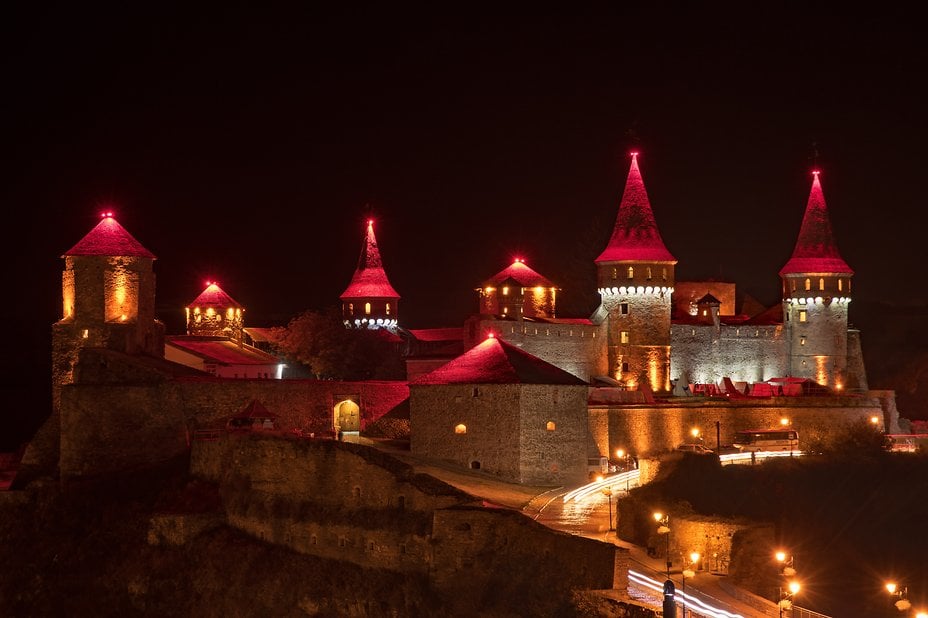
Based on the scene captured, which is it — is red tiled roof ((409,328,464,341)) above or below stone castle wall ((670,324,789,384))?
above

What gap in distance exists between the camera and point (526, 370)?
46.4 meters

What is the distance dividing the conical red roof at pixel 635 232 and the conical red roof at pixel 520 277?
7355 millimetres

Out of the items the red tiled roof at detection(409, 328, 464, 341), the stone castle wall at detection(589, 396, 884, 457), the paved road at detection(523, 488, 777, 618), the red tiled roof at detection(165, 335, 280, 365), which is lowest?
the paved road at detection(523, 488, 777, 618)

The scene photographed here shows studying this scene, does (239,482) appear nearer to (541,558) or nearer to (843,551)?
(541,558)

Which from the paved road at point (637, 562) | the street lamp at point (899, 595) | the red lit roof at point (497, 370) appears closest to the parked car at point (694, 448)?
the red lit roof at point (497, 370)

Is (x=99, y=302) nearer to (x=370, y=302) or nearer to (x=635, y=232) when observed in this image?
(x=635, y=232)

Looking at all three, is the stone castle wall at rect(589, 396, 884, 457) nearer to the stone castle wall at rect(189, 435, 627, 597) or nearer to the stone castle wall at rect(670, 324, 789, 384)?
the stone castle wall at rect(670, 324, 789, 384)

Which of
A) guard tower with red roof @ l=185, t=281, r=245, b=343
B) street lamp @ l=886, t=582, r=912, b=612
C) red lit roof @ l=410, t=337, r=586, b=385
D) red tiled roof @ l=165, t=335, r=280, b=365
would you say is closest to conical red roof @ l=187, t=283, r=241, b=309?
guard tower with red roof @ l=185, t=281, r=245, b=343

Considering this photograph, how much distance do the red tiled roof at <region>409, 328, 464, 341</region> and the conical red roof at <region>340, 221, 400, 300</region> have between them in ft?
11.3

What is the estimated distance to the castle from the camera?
150 feet

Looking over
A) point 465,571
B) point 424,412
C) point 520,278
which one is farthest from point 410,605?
point 520,278

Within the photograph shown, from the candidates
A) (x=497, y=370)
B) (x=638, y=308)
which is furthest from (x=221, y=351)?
(x=497, y=370)

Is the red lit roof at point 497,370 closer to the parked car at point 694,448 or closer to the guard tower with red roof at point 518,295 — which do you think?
the parked car at point 694,448

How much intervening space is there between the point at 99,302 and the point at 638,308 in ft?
70.9
